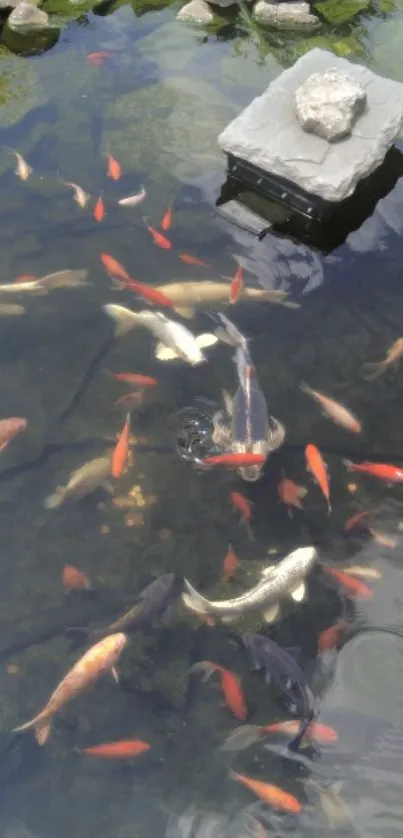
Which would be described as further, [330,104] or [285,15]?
[285,15]

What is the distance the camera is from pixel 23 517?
15.0 feet

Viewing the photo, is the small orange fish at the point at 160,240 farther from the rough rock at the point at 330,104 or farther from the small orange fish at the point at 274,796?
the small orange fish at the point at 274,796

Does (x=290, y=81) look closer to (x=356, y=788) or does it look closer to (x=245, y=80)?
(x=245, y=80)

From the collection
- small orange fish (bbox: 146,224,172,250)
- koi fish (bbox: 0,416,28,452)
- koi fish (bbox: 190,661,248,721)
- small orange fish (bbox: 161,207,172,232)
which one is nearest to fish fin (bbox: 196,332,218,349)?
small orange fish (bbox: 146,224,172,250)

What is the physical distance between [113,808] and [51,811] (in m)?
0.34

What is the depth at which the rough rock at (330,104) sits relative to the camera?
19.2 feet

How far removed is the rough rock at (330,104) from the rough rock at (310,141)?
0.11m

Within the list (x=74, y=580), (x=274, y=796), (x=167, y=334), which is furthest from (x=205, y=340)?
(x=274, y=796)

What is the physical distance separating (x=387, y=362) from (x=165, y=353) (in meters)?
1.80

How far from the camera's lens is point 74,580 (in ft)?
14.2

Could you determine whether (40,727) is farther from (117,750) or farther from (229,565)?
(229,565)

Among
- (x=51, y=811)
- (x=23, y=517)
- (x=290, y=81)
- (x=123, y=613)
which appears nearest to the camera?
(x=51, y=811)

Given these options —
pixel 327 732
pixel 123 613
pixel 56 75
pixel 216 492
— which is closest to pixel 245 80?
pixel 56 75

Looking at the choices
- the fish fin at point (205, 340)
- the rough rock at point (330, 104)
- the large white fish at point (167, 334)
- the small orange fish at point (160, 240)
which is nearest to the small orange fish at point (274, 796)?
the large white fish at point (167, 334)
